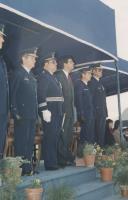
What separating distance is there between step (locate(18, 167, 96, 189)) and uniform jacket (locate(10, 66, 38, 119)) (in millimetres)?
753

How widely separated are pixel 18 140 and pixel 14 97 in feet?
1.79

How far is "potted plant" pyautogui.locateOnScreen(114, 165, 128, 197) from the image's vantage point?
588 centimetres

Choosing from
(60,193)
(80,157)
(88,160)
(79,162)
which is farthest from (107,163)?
(60,193)

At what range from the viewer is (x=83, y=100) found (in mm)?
7168

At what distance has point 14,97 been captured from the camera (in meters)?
5.24

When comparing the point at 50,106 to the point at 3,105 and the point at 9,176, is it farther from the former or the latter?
the point at 9,176

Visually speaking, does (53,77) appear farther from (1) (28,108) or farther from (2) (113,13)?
(2) (113,13)

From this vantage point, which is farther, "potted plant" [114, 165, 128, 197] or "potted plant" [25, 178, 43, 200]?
"potted plant" [114, 165, 128, 197]

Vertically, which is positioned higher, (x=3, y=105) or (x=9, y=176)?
(x=3, y=105)

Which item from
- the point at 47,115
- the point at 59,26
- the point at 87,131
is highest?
the point at 59,26

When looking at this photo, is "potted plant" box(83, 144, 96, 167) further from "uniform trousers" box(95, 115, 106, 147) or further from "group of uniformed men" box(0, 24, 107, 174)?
"uniform trousers" box(95, 115, 106, 147)

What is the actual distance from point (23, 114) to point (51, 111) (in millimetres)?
750

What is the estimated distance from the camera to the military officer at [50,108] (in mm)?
5934

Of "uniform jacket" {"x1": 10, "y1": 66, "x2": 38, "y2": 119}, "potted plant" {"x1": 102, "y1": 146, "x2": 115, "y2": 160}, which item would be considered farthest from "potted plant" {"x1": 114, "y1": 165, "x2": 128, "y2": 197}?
"uniform jacket" {"x1": 10, "y1": 66, "x2": 38, "y2": 119}
